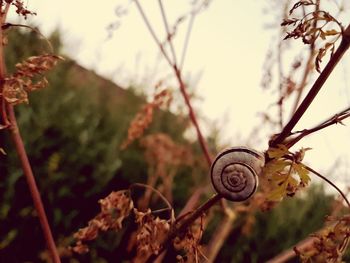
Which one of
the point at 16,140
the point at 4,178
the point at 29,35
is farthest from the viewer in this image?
the point at 29,35

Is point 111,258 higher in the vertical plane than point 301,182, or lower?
lower

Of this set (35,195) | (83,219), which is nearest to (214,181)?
(35,195)

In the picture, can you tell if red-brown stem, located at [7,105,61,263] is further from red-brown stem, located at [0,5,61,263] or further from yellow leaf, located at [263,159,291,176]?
yellow leaf, located at [263,159,291,176]

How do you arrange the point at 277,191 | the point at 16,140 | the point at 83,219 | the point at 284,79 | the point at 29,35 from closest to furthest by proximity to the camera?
the point at 277,191 → the point at 16,140 → the point at 284,79 → the point at 83,219 → the point at 29,35

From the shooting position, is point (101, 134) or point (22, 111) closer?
point (22, 111)

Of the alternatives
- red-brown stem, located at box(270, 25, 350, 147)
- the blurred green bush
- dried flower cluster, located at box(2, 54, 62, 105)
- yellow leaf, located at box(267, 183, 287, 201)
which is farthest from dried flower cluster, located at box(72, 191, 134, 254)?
the blurred green bush

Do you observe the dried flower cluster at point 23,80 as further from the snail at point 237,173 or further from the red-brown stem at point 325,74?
the red-brown stem at point 325,74

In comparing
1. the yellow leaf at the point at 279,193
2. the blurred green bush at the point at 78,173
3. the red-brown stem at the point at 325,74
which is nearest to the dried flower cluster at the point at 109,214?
the yellow leaf at the point at 279,193

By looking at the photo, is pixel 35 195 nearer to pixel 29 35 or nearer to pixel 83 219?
pixel 83 219
